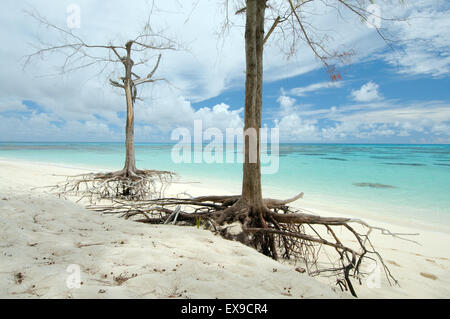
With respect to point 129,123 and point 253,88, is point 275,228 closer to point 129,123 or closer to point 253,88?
point 253,88

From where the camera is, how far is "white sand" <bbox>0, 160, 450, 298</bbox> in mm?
1563

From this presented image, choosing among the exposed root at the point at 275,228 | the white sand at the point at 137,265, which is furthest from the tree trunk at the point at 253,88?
the white sand at the point at 137,265

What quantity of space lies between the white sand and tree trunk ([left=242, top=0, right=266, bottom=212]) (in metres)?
0.90

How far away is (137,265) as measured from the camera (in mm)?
1892

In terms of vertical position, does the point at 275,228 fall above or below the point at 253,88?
below

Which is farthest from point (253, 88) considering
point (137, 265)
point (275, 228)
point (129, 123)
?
point (129, 123)

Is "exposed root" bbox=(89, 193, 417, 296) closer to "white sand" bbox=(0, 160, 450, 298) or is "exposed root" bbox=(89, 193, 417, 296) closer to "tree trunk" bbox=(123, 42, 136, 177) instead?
"white sand" bbox=(0, 160, 450, 298)

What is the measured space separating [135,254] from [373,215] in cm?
698

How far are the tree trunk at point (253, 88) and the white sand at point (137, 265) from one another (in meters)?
0.90

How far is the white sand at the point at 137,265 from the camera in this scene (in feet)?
5.13

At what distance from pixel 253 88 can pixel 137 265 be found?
8.40ft
